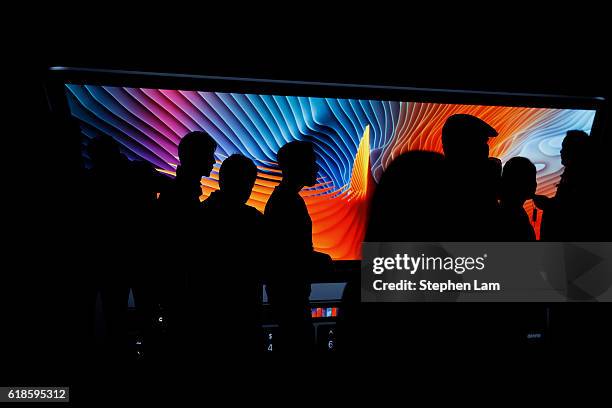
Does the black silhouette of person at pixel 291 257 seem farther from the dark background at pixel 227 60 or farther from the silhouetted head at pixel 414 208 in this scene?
the dark background at pixel 227 60

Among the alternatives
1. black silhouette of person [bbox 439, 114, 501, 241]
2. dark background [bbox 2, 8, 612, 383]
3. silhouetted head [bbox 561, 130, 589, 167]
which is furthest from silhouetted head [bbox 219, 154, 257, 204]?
silhouetted head [bbox 561, 130, 589, 167]

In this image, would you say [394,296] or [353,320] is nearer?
[353,320]

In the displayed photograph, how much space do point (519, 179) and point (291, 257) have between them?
1.02 metres

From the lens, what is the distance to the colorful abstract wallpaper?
1583 mm

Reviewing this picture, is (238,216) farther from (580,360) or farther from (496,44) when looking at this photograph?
(496,44)

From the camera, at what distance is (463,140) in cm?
131

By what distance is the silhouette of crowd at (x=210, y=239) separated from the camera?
1.41 meters

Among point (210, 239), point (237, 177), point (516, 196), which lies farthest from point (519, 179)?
point (210, 239)

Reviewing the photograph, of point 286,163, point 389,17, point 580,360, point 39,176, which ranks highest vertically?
point 389,17

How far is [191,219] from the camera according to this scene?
1.51 meters

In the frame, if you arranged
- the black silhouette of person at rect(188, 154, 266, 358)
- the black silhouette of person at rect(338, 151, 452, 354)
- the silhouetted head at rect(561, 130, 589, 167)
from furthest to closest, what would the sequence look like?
the silhouetted head at rect(561, 130, 589, 167) < the black silhouette of person at rect(188, 154, 266, 358) < the black silhouette of person at rect(338, 151, 452, 354)

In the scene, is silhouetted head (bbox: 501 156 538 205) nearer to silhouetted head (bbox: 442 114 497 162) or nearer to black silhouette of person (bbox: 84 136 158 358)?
silhouetted head (bbox: 442 114 497 162)

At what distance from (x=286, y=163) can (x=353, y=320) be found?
2.14 feet

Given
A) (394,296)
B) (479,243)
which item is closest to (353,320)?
(394,296)
